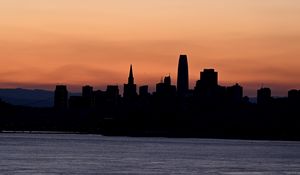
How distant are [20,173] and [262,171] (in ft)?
98.2

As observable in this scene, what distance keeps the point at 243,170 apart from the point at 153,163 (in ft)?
57.9

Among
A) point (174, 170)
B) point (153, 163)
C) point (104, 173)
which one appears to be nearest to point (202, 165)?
point (153, 163)

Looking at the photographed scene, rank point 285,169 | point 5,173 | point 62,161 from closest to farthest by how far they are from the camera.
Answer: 1. point 5,173
2. point 285,169
3. point 62,161

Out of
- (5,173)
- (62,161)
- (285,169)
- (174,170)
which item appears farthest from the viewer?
(62,161)

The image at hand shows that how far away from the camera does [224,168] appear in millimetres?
134000

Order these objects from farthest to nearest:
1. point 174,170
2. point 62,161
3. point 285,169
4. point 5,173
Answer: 1. point 62,161
2. point 285,169
3. point 174,170
4. point 5,173

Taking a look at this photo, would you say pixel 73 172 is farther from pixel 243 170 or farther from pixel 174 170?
pixel 243 170

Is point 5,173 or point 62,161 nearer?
point 5,173

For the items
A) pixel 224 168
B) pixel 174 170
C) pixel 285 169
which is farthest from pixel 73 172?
pixel 285 169

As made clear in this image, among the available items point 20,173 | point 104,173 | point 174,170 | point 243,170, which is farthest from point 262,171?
point 20,173

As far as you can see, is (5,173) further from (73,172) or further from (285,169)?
(285,169)

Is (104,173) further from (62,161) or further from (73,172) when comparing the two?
(62,161)

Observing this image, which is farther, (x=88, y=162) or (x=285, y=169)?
(x=88, y=162)

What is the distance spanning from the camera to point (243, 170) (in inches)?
5177
